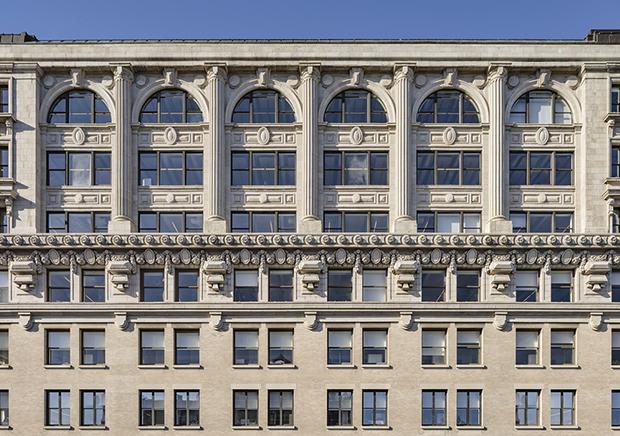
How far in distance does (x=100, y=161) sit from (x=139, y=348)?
10101mm

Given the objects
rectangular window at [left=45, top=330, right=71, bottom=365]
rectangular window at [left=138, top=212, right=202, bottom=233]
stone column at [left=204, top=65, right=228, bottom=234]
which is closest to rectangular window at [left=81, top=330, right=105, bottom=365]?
rectangular window at [left=45, top=330, right=71, bottom=365]

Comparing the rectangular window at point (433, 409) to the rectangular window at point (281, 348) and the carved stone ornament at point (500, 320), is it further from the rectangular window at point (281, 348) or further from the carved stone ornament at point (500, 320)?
the rectangular window at point (281, 348)

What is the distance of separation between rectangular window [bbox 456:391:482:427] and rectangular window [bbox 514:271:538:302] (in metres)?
5.61

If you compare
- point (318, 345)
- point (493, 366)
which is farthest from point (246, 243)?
point (493, 366)

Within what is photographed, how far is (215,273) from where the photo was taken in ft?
124

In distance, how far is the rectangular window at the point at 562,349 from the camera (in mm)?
37688

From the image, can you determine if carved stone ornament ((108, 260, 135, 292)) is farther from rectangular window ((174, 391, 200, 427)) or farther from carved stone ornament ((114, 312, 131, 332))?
rectangular window ((174, 391, 200, 427))

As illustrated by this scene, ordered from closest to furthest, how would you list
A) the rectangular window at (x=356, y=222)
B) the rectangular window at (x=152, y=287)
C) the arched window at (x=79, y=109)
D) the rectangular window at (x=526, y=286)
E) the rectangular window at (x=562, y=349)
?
1. the rectangular window at (x=562, y=349)
2. the rectangular window at (x=526, y=286)
3. the rectangular window at (x=152, y=287)
4. the rectangular window at (x=356, y=222)
5. the arched window at (x=79, y=109)

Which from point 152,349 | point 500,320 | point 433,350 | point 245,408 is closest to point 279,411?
point 245,408

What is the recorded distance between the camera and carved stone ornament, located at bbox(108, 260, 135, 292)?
123 feet

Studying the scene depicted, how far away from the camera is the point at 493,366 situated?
3741 centimetres

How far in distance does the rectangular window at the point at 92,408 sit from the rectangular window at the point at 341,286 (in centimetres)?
1280

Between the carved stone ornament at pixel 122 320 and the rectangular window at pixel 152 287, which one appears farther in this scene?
the rectangular window at pixel 152 287

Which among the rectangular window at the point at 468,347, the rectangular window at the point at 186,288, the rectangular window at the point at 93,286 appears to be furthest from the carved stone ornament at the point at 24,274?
the rectangular window at the point at 468,347
